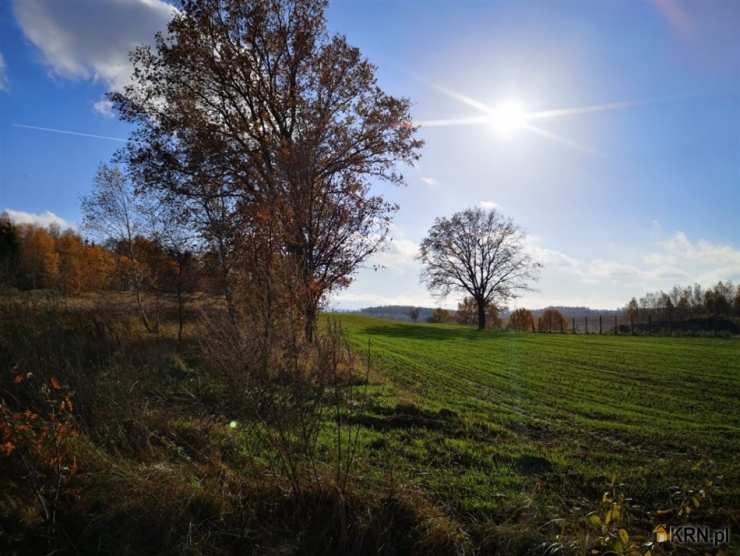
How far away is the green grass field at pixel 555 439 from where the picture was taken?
5043 mm

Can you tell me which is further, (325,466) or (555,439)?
(555,439)

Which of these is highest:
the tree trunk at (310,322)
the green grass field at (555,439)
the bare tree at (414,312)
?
the bare tree at (414,312)

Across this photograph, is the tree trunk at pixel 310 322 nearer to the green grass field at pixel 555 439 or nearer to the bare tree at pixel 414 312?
the green grass field at pixel 555 439

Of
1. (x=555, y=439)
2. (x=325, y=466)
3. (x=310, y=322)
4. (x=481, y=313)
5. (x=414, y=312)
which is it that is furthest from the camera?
(x=414, y=312)

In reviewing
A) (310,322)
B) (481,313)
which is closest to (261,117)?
(310,322)

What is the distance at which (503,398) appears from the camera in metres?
11.7

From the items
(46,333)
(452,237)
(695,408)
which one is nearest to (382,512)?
(46,333)

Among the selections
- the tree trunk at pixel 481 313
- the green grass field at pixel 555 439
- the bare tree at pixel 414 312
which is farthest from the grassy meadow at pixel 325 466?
the bare tree at pixel 414 312

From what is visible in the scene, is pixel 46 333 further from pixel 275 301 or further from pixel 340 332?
pixel 340 332

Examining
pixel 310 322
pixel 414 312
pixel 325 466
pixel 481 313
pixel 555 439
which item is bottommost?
pixel 555 439

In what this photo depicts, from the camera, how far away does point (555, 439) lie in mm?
7820

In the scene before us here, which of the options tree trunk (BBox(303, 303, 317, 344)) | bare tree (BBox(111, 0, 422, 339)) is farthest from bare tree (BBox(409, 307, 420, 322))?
tree trunk (BBox(303, 303, 317, 344))

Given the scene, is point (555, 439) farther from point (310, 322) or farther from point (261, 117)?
point (261, 117)

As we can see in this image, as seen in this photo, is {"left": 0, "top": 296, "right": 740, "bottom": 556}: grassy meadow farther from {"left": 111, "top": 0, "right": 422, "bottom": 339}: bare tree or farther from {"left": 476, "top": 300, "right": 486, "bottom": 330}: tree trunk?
{"left": 476, "top": 300, "right": 486, "bottom": 330}: tree trunk
